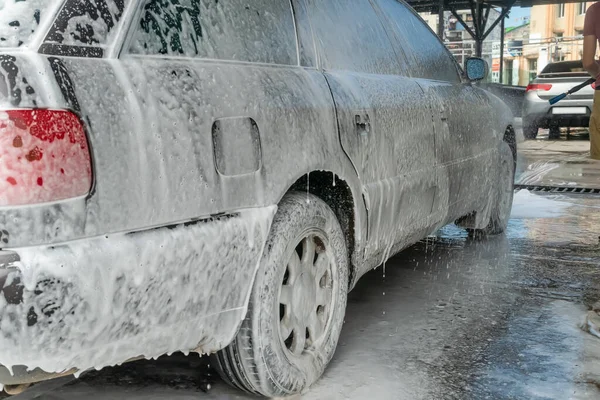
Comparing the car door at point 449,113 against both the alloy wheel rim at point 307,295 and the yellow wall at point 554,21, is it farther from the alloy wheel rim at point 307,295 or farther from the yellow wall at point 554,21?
the yellow wall at point 554,21

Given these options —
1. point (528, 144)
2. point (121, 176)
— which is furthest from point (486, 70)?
point (528, 144)

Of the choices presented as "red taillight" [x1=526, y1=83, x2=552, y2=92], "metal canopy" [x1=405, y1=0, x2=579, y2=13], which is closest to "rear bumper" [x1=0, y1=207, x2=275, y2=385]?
"red taillight" [x1=526, y1=83, x2=552, y2=92]

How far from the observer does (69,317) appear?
5.81 feet

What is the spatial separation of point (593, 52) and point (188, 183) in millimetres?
3448

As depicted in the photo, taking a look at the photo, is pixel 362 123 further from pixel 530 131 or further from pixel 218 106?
pixel 530 131

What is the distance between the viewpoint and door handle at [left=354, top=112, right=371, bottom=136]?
9.78 feet

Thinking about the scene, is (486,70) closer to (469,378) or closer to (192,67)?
(469,378)

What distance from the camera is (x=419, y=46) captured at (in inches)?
171

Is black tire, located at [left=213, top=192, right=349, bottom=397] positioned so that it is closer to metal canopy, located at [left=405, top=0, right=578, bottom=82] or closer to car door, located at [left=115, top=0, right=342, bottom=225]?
car door, located at [left=115, top=0, right=342, bottom=225]

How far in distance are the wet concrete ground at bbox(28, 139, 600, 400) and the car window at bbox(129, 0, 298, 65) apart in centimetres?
127

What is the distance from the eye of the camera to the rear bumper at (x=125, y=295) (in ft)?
5.61

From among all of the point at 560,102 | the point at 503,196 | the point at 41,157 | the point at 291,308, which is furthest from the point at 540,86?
the point at 41,157

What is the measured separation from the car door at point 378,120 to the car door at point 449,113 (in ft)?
0.60

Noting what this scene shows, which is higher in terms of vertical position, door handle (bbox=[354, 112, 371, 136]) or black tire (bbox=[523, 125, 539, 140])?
door handle (bbox=[354, 112, 371, 136])
